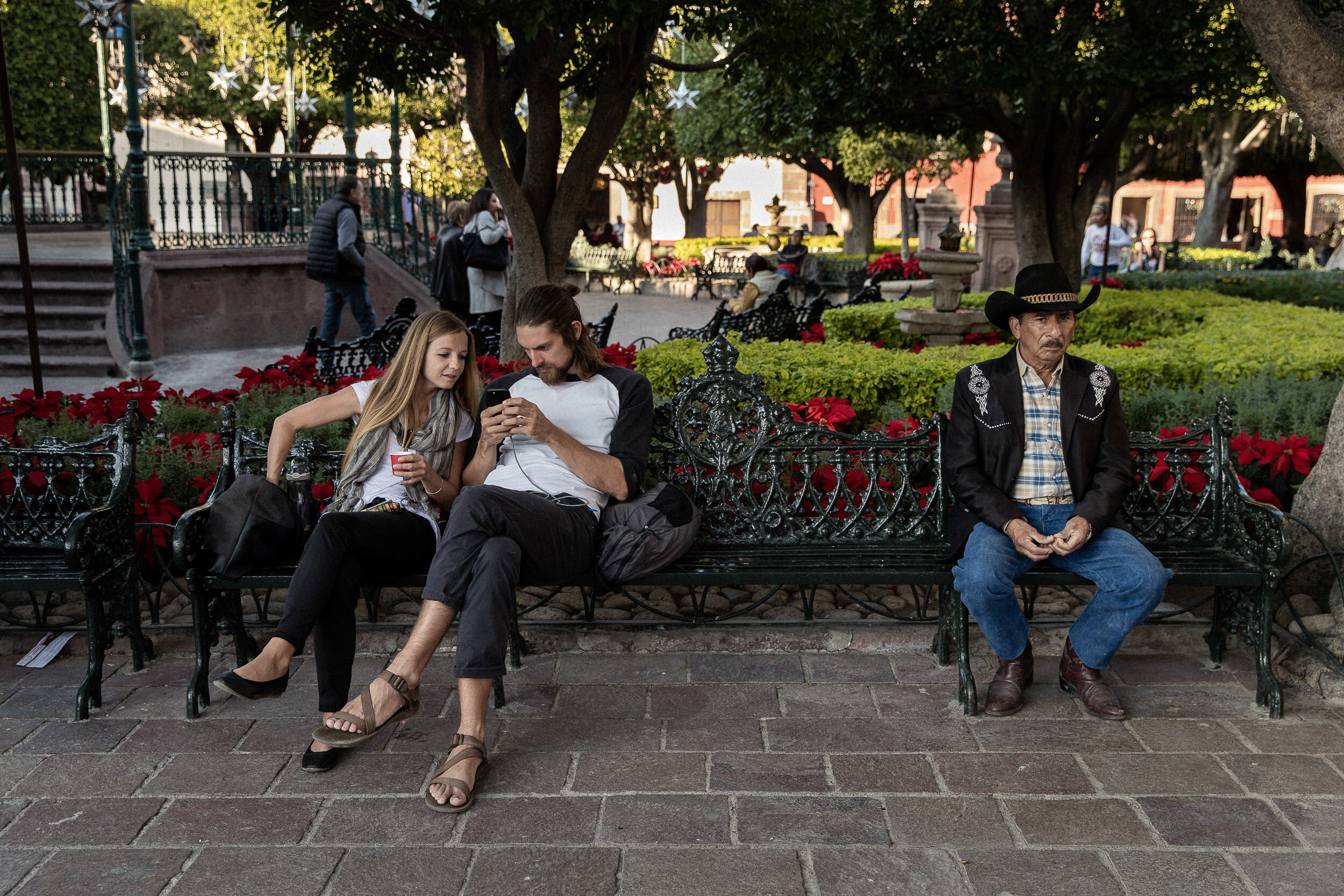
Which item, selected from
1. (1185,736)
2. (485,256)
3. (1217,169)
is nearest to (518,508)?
(1185,736)

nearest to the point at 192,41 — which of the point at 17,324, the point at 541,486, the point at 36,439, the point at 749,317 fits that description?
the point at 17,324

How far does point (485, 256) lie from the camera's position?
9.80 meters

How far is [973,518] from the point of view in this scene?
3.98 meters

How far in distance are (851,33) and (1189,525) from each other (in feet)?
15.1

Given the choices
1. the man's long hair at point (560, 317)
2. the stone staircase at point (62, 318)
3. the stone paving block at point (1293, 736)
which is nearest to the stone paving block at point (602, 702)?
the man's long hair at point (560, 317)

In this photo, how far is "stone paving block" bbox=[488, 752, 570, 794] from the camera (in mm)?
3355

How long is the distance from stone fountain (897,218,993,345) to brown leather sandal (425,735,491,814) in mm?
7844

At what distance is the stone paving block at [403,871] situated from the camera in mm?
2844

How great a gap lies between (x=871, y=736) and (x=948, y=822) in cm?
56

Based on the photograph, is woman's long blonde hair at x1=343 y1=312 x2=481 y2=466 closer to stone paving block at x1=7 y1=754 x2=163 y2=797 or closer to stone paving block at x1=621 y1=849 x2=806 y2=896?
stone paving block at x1=7 y1=754 x2=163 y2=797

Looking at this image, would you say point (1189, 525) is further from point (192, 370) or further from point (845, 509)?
point (192, 370)

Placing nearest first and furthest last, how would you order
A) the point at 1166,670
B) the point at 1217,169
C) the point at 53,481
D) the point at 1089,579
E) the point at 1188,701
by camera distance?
the point at 1089,579 < the point at 1188,701 < the point at 1166,670 < the point at 53,481 < the point at 1217,169

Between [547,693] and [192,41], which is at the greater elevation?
[192,41]

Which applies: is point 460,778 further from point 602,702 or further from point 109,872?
point 109,872
